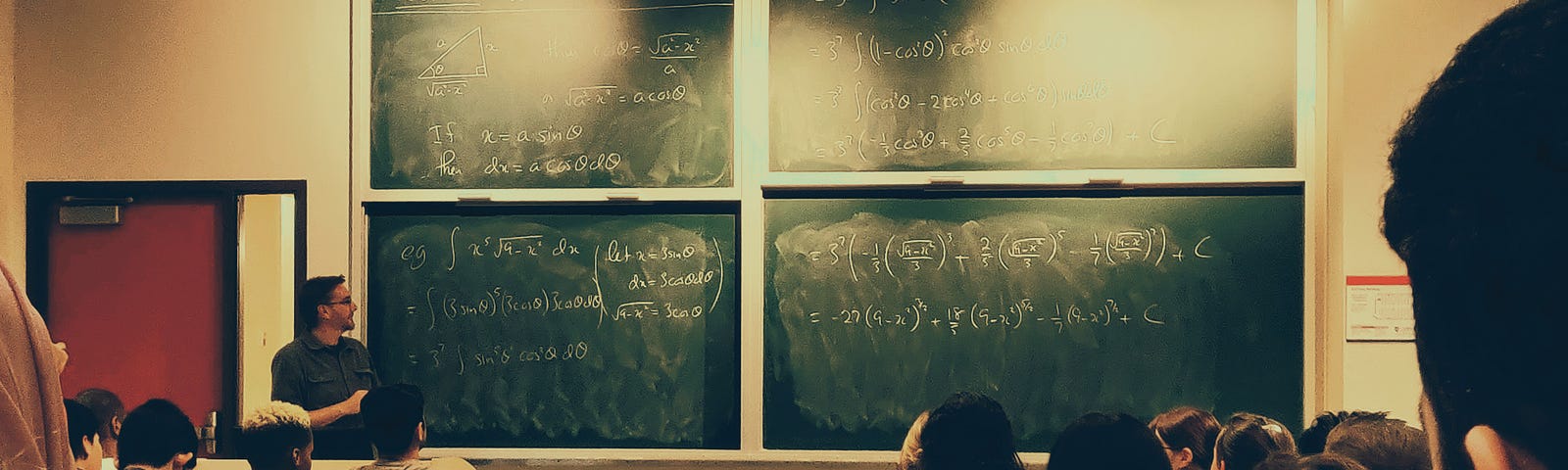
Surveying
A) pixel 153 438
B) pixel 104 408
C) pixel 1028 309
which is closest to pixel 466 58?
pixel 104 408

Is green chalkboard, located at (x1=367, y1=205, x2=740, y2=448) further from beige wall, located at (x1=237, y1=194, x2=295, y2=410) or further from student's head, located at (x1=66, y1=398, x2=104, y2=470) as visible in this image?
beige wall, located at (x1=237, y1=194, x2=295, y2=410)

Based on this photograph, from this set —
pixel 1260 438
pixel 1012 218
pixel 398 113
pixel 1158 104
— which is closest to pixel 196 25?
pixel 398 113

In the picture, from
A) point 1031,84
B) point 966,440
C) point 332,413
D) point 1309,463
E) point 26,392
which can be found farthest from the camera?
point 1031,84

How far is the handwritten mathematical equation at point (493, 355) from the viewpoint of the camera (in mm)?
4395

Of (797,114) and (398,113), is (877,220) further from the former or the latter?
(398,113)

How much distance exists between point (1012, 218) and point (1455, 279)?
155 inches

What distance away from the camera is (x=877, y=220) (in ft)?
14.0

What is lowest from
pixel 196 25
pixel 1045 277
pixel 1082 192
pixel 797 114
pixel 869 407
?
pixel 869 407

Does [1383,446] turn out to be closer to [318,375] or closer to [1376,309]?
[1376,309]

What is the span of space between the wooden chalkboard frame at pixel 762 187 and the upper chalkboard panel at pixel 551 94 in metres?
0.05

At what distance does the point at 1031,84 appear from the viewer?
4.23 m

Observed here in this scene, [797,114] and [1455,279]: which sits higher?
[797,114]

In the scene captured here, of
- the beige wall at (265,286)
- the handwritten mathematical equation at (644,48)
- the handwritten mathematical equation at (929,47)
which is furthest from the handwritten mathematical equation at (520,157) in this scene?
the beige wall at (265,286)

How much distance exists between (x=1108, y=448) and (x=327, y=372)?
2.69m
